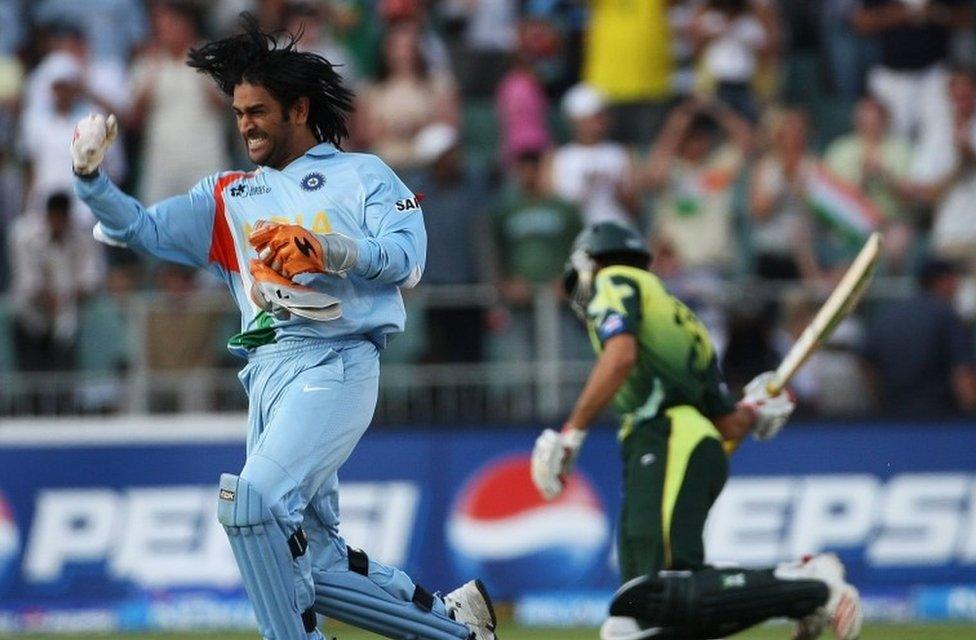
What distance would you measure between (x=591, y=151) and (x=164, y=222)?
300 inches

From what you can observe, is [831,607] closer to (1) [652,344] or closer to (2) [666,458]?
(2) [666,458]

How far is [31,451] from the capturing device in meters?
13.7

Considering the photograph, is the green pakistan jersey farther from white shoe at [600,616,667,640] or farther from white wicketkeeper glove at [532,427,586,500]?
white shoe at [600,616,667,640]

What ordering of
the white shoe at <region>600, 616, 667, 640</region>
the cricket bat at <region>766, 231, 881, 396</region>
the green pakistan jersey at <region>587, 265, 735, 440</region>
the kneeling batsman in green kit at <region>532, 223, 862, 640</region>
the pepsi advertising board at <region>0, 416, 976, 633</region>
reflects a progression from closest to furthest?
the kneeling batsman in green kit at <region>532, 223, 862, 640</region> < the white shoe at <region>600, 616, 667, 640</region> < the green pakistan jersey at <region>587, 265, 735, 440</region> < the cricket bat at <region>766, 231, 881, 396</region> < the pepsi advertising board at <region>0, 416, 976, 633</region>

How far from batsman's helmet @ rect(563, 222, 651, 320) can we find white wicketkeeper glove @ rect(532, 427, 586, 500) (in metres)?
0.66

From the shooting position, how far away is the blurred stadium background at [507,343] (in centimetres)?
1347

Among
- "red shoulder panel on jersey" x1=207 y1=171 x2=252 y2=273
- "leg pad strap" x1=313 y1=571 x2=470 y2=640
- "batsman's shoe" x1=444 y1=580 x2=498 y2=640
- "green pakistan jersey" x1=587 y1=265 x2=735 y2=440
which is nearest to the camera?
"leg pad strap" x1=313 y1=571 x2=470 y2=640

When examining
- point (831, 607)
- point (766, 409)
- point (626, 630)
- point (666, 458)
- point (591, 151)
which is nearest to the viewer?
point (831, 607)

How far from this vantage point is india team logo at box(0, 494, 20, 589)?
13.6 metres

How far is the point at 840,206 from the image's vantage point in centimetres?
1503

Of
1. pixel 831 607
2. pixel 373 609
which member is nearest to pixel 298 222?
pixel 373 609

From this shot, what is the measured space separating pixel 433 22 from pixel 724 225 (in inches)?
136

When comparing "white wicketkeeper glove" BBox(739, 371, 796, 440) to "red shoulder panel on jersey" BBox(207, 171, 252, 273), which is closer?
"red shoulder panel on jersey" BBox(207, 171, 252, 273)

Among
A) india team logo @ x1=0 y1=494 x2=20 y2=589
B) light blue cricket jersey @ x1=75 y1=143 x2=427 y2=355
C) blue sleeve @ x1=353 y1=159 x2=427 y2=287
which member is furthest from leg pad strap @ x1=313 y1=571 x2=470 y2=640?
india team logo @ x1=0 y1=494 x2=20 y2=589
